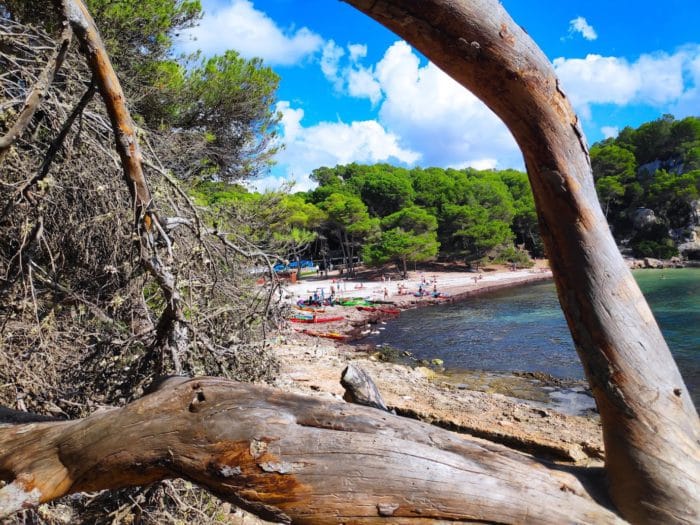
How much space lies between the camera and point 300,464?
113 cm

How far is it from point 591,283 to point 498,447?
1.76ft

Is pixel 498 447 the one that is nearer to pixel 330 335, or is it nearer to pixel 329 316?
pixel 330 335

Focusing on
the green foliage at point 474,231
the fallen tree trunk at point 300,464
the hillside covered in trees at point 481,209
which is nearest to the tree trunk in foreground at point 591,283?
the fallen tree trunk at point 300,464

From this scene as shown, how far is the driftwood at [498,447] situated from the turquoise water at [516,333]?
12256mm

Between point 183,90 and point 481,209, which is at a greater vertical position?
point 481,209

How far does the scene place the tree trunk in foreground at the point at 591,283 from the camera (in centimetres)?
106

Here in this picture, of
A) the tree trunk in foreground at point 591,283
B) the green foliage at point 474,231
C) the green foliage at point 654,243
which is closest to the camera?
the tree trunk in foreground at point 591,283

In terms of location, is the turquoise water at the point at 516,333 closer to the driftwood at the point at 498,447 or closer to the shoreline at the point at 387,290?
the shoreline at the point at 387,290

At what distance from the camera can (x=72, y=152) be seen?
267 centimetres

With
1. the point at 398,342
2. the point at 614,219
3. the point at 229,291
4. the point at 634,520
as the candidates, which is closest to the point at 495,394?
the point at 398,342

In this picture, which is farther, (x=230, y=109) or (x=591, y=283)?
(x=230, y=109)

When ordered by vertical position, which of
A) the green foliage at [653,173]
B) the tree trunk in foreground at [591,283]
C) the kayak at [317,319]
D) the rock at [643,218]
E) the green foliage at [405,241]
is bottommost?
the kayak at [317,319]

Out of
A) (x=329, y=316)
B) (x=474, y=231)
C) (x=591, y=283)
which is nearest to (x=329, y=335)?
(x=329, y=316)

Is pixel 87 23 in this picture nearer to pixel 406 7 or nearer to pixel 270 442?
pixel 406 7
